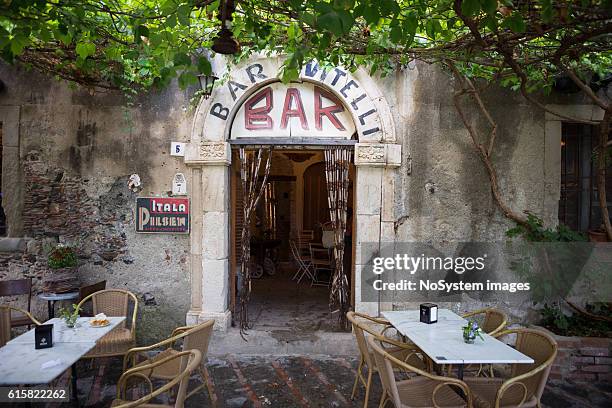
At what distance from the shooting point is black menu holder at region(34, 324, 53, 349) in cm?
297

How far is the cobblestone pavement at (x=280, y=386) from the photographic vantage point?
12.0 feet

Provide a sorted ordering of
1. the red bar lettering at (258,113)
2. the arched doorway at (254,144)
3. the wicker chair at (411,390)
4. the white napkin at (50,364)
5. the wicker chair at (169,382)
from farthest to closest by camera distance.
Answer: the red bar lettering at (258,113) → the arched doorway at (254,144) → the wicker chair at (411,390) → the white napkin at (50,364) → the wicker chair at (169,382)

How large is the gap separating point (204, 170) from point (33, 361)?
2.73m

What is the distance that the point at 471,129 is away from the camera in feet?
16.1

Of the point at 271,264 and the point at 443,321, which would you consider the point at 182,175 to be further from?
the point at 271,264

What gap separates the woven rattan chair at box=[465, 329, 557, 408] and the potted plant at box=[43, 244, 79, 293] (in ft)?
13.7

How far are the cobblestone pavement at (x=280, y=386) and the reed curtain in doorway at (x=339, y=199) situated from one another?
80cm

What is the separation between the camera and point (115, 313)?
4.36m

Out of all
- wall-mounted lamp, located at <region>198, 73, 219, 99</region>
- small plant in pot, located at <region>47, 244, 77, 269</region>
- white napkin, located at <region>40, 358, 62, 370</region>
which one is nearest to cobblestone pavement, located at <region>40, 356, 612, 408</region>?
white napkin, located at <region>40, 358, 62, 370</region>

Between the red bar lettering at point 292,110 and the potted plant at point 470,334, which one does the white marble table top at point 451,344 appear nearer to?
the potted plant at point 470,334

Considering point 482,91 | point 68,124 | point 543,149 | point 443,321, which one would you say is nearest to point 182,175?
point 68,124

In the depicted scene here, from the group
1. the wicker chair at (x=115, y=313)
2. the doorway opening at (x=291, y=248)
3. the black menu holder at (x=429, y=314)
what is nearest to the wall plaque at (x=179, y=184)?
the doorway opening at (x=291, y=248)

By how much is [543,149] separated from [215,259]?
402 centimetres

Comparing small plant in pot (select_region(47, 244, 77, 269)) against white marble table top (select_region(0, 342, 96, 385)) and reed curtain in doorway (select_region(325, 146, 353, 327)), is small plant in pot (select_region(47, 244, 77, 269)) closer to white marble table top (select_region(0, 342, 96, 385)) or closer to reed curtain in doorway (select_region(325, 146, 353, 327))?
white marble table top (select_region(0, 342, 96, 385))
